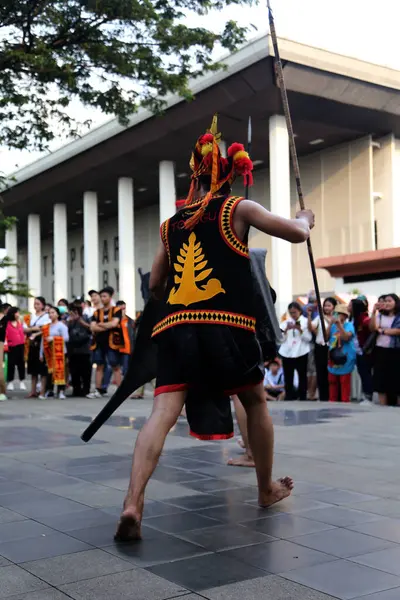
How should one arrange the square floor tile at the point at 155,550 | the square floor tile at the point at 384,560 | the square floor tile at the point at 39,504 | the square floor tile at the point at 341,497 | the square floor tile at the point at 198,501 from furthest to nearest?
the square floor tile at the point at 341,497 < the square floor tile at the point at 198,501 < the square floor tile at the point at 39,504 < the square floor tile at the point at 155,550 < the square floor tile at the point at 384,560

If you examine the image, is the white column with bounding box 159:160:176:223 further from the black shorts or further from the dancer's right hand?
the black shorts

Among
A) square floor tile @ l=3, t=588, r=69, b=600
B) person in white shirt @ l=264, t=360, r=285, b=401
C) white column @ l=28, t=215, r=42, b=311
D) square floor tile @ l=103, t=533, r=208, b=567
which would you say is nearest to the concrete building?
white column @ l=28, t=215, r=42, b=311

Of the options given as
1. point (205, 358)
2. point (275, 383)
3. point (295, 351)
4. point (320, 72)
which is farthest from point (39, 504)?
point (320, 72)

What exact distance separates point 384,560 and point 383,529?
0.54 metres

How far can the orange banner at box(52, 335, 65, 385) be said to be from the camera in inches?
528

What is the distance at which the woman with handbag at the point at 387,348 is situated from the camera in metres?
11.0

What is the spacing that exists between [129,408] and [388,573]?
8.19 m

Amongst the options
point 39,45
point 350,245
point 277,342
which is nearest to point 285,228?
point 277,342

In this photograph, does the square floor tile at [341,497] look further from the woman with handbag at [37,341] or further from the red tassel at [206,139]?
the woman with handbag at [37,341]

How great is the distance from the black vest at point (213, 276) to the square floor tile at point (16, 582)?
1354mm

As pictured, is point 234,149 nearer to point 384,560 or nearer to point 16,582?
point 384,560

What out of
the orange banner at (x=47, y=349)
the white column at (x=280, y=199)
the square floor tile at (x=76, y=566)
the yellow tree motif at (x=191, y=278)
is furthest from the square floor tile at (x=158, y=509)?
the white column at (x=280, y=199)

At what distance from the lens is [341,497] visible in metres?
4.46

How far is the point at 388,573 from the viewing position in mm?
3016
